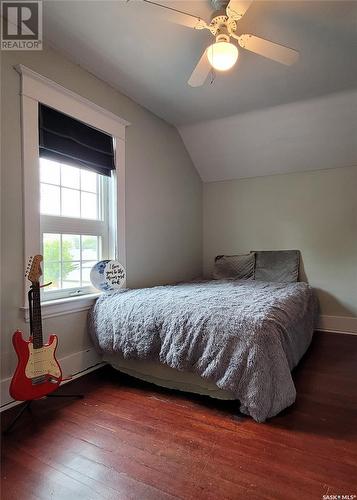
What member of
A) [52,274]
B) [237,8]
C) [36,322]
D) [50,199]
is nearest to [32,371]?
[36,322]

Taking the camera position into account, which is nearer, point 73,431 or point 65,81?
point 73,431

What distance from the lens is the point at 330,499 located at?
1.16 meters

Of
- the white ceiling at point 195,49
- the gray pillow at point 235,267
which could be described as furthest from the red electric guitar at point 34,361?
Answer: the gray pillow at point 235,267

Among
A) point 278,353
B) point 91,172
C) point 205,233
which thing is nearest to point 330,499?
point 278,353

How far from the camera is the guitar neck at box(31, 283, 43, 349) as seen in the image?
1.80 m

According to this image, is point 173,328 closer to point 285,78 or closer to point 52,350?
point 52,350

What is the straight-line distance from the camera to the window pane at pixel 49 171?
2250mm

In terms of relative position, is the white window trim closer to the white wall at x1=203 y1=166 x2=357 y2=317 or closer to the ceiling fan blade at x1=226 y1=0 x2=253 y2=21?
the ceiling fan blade at x1=226 y1=0 x2=253 y2=21

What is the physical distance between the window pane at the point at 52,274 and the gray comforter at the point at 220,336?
370 millimetres

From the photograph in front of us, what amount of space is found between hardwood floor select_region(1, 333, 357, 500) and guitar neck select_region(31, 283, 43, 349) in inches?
17.6

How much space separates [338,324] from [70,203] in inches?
128

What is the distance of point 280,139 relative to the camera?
3.45 metres

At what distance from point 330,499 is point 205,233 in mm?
3423
